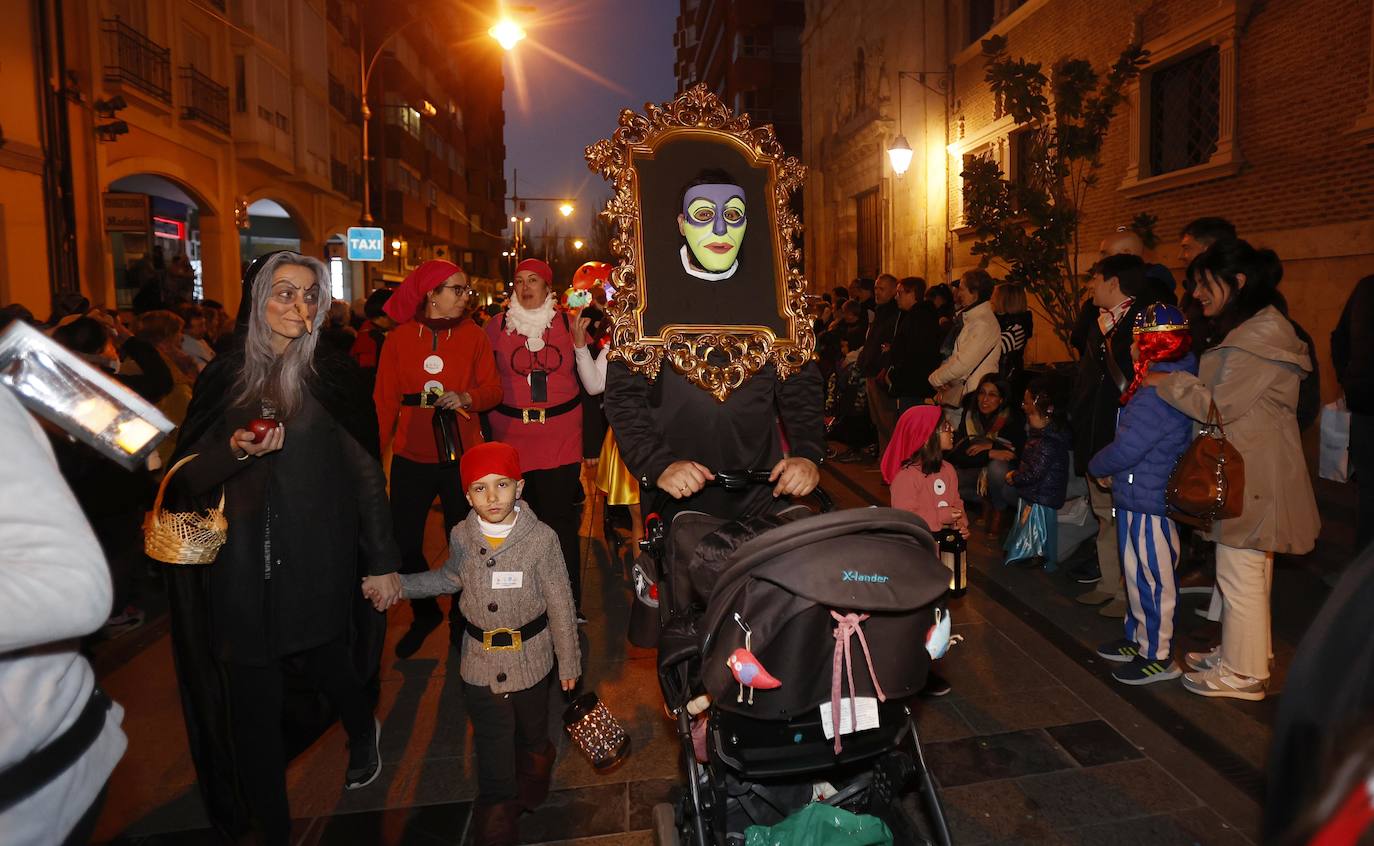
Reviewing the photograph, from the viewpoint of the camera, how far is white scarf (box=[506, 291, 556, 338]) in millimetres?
5484

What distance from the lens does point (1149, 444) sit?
4719 millimetres

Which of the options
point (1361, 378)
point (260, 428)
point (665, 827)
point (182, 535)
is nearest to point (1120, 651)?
point (1361, 378)

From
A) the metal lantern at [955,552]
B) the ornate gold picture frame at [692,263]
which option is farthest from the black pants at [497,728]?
the metal lantern at [955,552]

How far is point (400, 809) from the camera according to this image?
366 cm

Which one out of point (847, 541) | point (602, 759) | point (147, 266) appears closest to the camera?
point (847, 541)

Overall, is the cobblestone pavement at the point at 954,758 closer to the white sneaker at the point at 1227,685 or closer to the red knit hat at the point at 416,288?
the white sneaker at the point at 1227,685

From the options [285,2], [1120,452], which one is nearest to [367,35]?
[285,2]

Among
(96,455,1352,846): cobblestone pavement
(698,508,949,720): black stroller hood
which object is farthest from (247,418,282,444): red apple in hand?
(96,455,1352,846): cobblestone pavement

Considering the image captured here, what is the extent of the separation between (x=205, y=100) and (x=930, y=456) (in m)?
20.6

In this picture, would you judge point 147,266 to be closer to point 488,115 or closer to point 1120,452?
point 1120,452

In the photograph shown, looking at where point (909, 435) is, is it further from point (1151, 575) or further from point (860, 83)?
point (860, 83)

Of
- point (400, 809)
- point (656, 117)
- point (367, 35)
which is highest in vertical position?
point (367, 35)

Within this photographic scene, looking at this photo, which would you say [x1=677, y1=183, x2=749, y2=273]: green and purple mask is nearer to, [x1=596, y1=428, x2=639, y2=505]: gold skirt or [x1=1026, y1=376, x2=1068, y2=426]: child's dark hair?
[x1=596, y1=428, x2=639, y2=505]: gold skirt

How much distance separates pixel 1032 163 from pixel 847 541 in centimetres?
961
